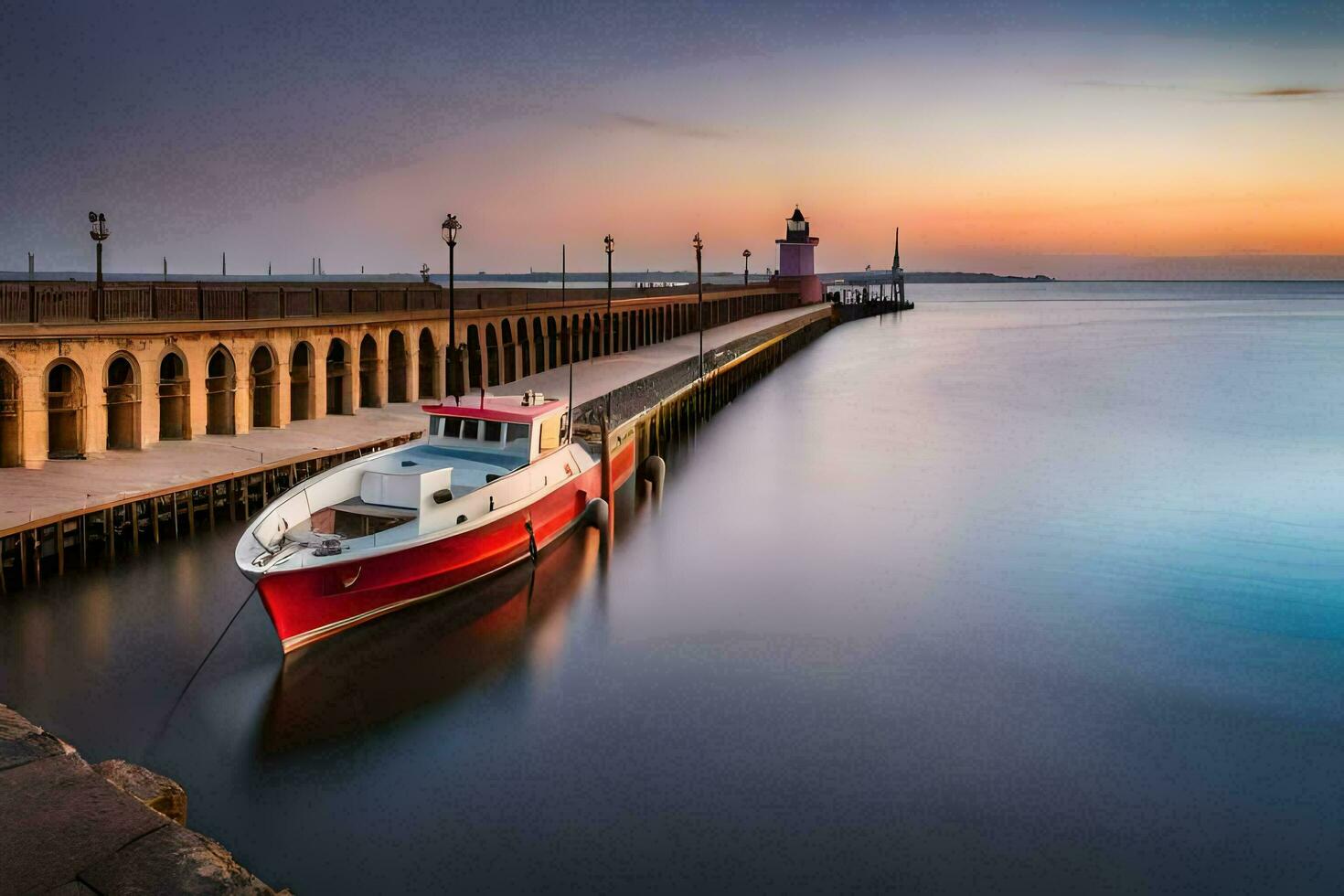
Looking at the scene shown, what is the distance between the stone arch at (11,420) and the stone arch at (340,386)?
1346 centimetres

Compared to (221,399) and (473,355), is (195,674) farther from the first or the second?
(473,355)

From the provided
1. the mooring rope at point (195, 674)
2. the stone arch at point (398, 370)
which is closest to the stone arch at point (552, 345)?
the stone arch at point (398, 370)

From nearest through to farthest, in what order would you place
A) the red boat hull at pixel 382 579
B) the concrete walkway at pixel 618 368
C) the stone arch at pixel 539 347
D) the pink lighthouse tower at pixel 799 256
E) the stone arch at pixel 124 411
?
the red boat hull at pixel 382 579 < the stone arch at pixel 124 411 < the concrete walkway at pixel 618 368 < the stone arch at pixel 539 347 < the pink lighthouse tower at pixel 799 256

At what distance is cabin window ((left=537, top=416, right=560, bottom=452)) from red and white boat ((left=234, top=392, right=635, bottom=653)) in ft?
0.18

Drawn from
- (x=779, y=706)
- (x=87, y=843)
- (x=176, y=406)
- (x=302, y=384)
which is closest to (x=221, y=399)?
(x=176, y=406)

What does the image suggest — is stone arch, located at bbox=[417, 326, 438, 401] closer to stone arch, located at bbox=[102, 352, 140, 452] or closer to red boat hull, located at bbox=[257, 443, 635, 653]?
stone arch, located at bbox=[102, 352, 140, 452]

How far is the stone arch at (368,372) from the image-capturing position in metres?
42.7

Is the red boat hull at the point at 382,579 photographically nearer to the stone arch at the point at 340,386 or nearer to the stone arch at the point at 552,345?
the stone arch at the point at 340,386

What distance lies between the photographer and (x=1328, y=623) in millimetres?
23219

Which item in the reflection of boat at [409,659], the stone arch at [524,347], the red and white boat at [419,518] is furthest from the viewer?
the stone arch at [524,347]

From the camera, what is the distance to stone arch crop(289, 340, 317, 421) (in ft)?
126

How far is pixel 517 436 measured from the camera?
2555cm

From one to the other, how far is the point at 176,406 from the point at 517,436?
42.9ft

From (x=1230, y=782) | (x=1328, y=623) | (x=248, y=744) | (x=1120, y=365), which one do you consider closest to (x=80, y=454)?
(x=248, y=744)
